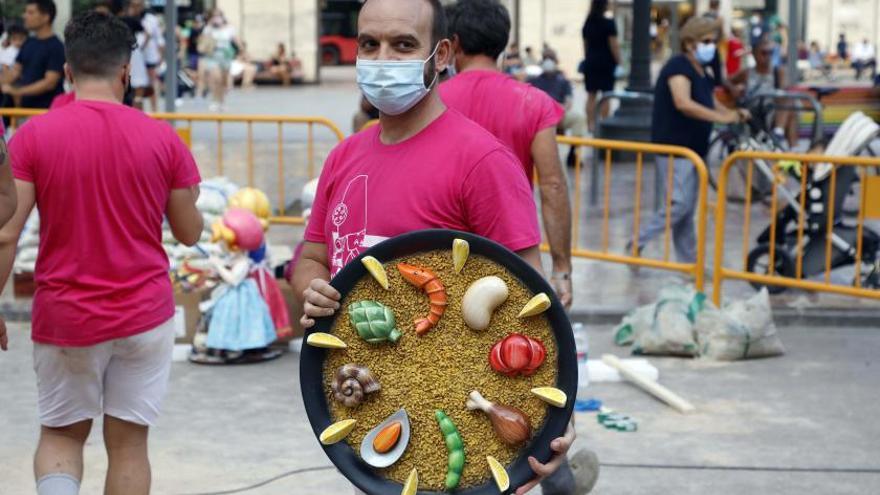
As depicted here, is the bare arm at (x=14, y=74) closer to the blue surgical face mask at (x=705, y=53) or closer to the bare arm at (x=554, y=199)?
the blue surgical face mask at (x=705, y=53)

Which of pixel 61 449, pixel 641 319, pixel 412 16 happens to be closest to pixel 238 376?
pixel 641 319

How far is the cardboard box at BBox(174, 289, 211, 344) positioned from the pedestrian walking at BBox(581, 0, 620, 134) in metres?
9.91

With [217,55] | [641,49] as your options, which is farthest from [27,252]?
[217,55]

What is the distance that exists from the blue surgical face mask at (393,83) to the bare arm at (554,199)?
191cm

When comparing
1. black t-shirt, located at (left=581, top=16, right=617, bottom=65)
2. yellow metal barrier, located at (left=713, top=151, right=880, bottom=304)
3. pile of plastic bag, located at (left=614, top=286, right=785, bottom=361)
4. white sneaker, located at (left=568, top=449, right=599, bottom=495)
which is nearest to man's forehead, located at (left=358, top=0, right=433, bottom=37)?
white sneaker, located at (left=568, top=449, right=599, bottom=495)

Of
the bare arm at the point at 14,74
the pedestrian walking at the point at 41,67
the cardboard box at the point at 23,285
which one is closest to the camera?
the cardboard box at the point at 23,285

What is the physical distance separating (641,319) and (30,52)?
5.73m

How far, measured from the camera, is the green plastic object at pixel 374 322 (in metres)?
3.10

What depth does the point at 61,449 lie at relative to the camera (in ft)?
14.8

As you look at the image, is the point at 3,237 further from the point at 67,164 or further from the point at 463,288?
the point at 463,288

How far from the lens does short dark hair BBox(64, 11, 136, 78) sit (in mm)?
4484

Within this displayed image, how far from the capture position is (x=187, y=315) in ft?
26.7

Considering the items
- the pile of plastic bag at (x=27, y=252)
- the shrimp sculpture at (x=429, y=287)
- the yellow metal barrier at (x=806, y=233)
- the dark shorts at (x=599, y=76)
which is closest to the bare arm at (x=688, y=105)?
the yellow metal barrier at (x=806, y=233)

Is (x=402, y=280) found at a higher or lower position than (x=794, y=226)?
higher
